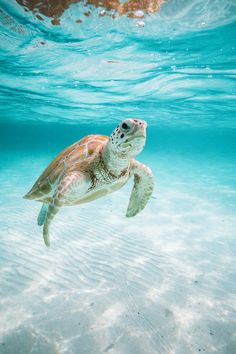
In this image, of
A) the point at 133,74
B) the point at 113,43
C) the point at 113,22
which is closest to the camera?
the point at 113,22

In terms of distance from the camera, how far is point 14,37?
362 inches

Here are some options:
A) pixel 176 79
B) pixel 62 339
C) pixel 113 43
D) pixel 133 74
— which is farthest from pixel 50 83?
pixel 62 339

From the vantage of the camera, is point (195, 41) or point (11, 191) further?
point (11, 191)

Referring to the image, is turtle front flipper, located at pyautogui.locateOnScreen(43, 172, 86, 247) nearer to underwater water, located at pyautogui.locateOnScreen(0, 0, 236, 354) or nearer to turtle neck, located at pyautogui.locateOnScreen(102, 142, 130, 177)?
turtle neck, located at pyautogui.locateOnScreen(102, 142, 130, 177)

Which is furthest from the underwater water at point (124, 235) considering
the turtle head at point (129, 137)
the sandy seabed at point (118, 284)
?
the turtle head at point (129, 137)

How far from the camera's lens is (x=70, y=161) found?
3967 mm

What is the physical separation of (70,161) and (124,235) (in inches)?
125

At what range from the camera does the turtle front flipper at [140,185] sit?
4.52 metres

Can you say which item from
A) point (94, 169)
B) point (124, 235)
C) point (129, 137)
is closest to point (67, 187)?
point (94, 169)

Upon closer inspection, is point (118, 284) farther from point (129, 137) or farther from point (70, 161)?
point (129, 137)

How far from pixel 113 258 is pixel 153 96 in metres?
15.5

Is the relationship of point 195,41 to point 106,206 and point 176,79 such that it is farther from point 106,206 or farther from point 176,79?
point 106,206

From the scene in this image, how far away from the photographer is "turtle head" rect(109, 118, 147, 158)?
2882 mm

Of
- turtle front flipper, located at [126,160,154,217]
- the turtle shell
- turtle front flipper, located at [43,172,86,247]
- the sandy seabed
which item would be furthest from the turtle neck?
the sandy seabed
